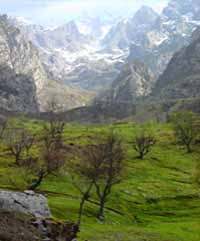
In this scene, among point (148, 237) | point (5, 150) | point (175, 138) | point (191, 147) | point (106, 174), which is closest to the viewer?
point (148, 237)

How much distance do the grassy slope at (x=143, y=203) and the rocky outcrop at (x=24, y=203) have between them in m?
9.30

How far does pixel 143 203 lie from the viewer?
104062 mm

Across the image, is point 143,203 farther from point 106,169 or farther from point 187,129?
point 187,129

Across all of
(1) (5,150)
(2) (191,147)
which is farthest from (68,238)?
(2) (191,147)

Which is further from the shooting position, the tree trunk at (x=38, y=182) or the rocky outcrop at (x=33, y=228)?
the tree trunk at (x=38, y=182)

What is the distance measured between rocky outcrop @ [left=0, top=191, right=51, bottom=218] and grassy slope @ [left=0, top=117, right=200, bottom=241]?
930cm

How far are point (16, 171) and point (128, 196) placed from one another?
2646cm

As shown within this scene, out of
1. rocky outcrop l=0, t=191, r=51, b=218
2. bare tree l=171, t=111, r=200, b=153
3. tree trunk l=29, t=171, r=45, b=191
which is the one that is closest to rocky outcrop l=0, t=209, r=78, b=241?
rocky outcrop l=0, t=191, r=51, b=218

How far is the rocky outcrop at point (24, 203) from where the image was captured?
1743 inches

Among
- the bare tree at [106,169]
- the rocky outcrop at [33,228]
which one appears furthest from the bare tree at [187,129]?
the rocky outcrop at [33,228]

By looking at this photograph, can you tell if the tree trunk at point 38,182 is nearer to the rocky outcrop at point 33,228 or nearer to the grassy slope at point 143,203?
A: the grassy slope at point 143,203

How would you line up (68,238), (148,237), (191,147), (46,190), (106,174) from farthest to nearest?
(191,147), (46,190), (106,174), (148,237), (68,238)

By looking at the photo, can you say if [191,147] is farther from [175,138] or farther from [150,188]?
[150,188]

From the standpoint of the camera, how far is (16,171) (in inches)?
4476
